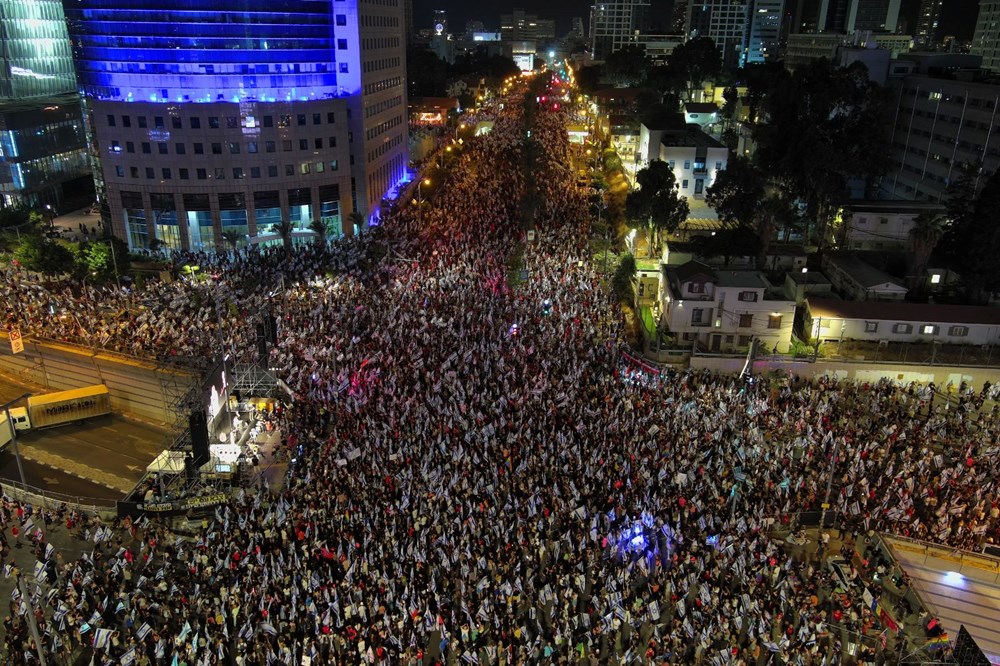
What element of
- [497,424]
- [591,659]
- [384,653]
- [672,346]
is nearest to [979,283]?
[672,346]

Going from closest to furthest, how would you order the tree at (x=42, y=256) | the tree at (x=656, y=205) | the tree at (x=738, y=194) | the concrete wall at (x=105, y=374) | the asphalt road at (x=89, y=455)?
the asphalt road at (x=89, y=455)
the concrete wall at (x=105, y=374)
the tree at (x=42, y=256)
the tree at (x=738, y=194)
the tree at (x=656, y=205)

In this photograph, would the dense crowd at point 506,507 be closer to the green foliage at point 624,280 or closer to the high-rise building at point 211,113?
the green foliage at point 624,280

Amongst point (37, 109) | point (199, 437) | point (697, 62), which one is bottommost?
point (199, 437)

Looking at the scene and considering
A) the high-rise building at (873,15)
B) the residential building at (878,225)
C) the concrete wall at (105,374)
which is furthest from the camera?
the high-rise building at (873,15)

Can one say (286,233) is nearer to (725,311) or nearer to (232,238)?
(232,238)

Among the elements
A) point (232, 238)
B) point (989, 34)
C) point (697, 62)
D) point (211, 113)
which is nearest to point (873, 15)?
point (989, 34)

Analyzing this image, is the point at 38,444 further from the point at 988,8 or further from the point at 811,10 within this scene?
the point at 811,10

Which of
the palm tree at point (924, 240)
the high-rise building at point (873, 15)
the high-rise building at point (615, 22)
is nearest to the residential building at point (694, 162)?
the palm tree at point (924, 240)
